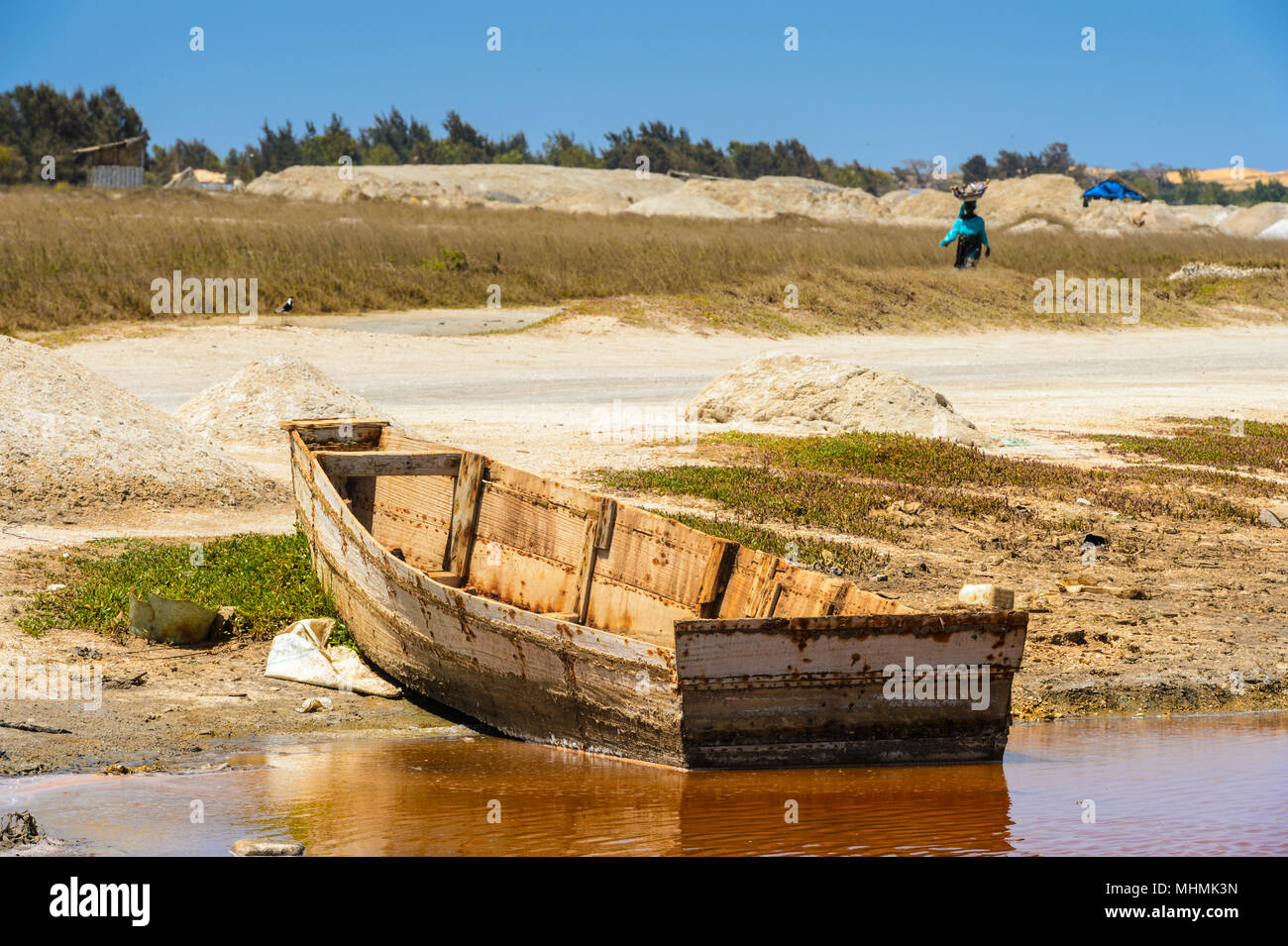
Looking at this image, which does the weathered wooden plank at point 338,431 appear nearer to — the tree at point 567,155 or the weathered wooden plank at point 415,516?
the weathered wooden plank at point 415,516

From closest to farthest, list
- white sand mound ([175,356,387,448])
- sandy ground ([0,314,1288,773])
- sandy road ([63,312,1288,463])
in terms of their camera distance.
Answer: sandy ground ([0,314,1288,773]) → white sand mound ([175,356,387,448]) → sandy road ([63,312,1288,463])

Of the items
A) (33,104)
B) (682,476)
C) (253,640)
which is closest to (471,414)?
(682,476)

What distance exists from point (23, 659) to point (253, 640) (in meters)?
1.39

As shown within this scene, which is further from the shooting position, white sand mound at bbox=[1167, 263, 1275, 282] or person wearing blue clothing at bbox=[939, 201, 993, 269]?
white sand mound at bbox=[1167, 263, 1275, 282]

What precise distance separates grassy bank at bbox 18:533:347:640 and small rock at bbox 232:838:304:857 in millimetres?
3288

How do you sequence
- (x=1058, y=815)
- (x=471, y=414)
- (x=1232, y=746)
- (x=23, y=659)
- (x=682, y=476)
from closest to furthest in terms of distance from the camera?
(x=1058, y=815)
(x=1232, y=746)
(x=23, y=659)
(x=682, y=476)
(x=471, y=414)

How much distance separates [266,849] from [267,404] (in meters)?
9.90

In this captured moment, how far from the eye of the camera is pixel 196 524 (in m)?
A: 11.5

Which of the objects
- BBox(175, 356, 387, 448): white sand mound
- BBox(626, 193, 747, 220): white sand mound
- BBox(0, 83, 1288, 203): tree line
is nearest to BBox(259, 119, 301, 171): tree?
BBox(0, 83, 1288, 203): tree line

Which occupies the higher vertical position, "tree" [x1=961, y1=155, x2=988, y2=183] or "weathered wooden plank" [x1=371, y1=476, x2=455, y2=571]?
"tree" [x1=961, y1=155, x2=988, y2=183]

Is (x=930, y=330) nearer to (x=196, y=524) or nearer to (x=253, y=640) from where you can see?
(x=196, y=524)

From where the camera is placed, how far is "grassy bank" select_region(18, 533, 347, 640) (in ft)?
29.6

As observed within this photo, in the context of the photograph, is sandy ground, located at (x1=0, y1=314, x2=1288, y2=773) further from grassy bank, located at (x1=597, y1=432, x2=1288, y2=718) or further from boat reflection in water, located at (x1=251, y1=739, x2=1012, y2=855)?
boat reflection in water, located at (x1=251, y1=739, x2=1012, y2=855)
